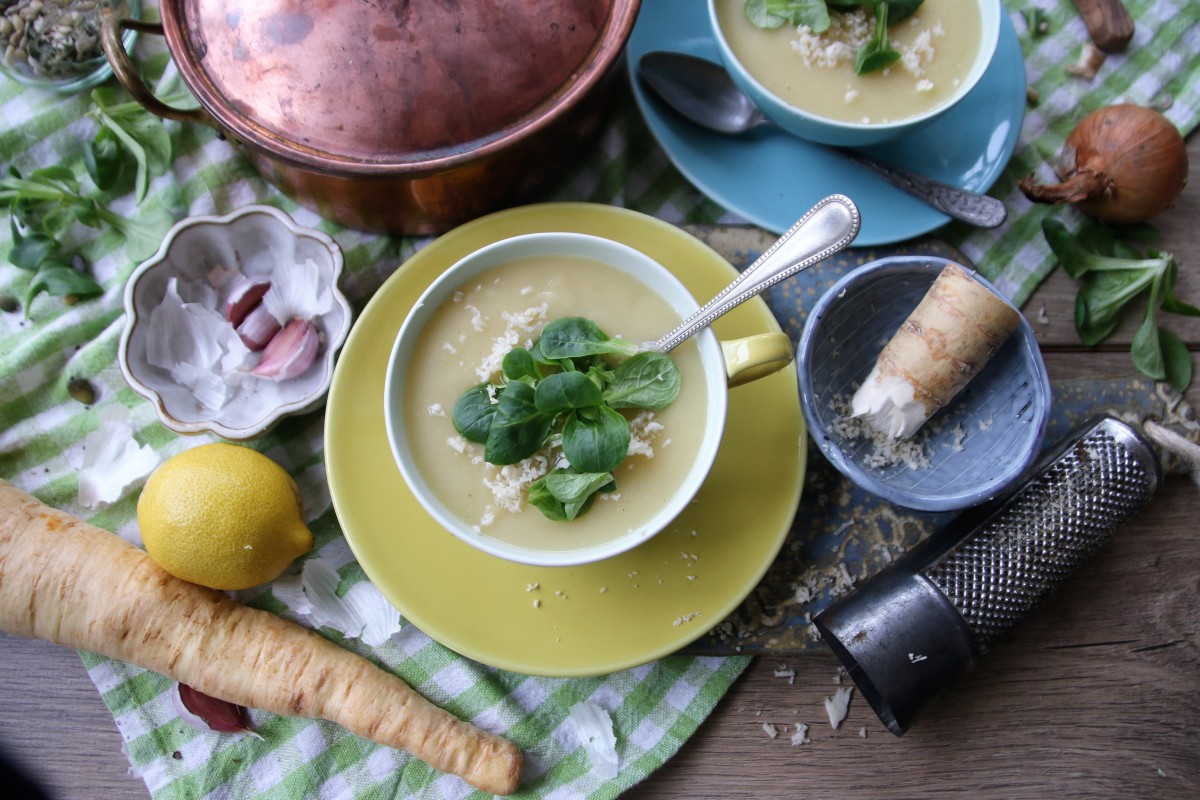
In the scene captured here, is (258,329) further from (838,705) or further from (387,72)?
(838,705)

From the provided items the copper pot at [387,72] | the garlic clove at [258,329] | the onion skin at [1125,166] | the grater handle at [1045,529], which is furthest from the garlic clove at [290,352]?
the onion skin at [1125,166]

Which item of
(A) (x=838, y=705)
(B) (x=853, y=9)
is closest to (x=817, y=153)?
(B) (x=853, y=9)

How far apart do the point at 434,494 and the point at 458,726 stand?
520 mm

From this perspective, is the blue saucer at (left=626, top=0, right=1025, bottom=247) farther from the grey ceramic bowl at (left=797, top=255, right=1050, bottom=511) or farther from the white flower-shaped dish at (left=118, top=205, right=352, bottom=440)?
the white flower-shaped dish at (left=118, top=205, right=352, bottom=440)

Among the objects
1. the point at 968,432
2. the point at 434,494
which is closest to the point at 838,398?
the point at 968,432

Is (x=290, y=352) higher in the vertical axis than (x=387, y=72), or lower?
lower

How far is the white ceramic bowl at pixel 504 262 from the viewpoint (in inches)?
49.6

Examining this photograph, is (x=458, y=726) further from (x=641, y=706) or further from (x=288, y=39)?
(x=288, y=39)

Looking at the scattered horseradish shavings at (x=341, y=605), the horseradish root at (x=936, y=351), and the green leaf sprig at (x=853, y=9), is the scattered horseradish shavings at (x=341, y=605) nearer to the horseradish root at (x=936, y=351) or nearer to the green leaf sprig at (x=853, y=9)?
the horseradish root at (x=936, y=351)

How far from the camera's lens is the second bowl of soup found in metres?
1.26

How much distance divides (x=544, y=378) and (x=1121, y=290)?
1123mm

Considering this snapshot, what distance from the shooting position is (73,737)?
63.6 inches

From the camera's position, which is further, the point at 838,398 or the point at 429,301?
the point at 838,398

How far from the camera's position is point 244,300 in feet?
5.23
